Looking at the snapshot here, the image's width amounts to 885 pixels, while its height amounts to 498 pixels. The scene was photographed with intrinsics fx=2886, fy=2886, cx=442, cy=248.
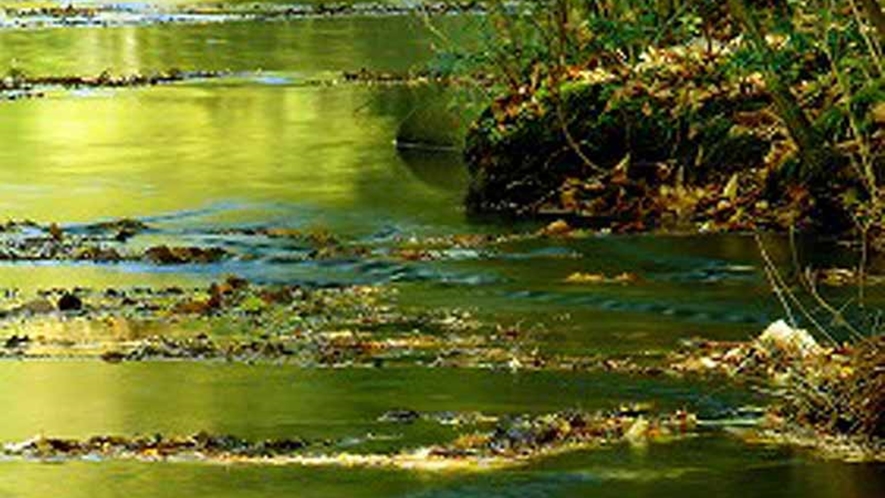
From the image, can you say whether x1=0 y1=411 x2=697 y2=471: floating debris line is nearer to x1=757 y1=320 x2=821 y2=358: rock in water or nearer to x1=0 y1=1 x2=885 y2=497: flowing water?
x1=0 y1=1 x2=885 y2=497: flowing water

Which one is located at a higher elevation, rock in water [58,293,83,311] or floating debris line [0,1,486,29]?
rock in water [58,293,83,311]

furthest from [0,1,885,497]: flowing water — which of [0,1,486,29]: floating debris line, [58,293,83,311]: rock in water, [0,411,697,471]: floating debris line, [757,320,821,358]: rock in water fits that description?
[0,1,486,29]: floating debris line

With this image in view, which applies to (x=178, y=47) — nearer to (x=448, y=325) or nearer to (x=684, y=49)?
(x=684, y=49)

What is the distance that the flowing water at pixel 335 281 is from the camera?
10578mm

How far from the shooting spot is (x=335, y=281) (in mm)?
17266

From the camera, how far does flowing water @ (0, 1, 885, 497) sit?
416 inches

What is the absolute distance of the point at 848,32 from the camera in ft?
60.5

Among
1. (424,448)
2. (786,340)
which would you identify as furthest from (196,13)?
(424,448)

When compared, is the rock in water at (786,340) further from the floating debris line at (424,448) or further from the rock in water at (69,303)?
the rock in water at (69,303)

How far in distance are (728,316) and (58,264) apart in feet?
16.6

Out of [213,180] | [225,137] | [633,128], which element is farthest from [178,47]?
[633,128]

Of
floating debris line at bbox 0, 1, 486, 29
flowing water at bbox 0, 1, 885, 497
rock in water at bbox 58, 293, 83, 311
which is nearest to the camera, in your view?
flowing water at bbox 0, 1, 885, 497

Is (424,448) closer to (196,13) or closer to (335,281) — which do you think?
(335,281)

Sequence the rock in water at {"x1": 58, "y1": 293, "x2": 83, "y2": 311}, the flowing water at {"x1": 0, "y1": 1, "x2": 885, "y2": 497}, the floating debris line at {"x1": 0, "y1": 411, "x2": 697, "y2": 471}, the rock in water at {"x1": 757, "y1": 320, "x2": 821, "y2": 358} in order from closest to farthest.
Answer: the flowing water at {"x1": 0, "y1": 1, "x2": 885, "y2": 497} < the floating debris line at {"x1": 0, "y1": 411, "x2": 697, "y2": 471} < the rock in water at {"x1": 757, "y1": 320, "x2": 821, "y2": 358} < the rock in water at {"x1": 58, "y1": 293, "x2": 83, "y2": 311}
